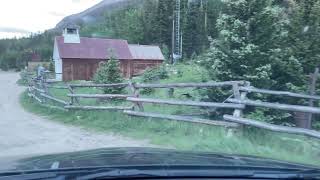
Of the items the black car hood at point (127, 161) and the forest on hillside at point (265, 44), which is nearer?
the black car hood at point (127, 161)

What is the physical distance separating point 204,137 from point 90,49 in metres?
43.3

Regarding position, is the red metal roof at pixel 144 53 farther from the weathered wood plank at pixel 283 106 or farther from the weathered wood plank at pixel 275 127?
the weathered wood plank at pixel 275 127

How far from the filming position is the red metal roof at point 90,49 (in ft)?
166

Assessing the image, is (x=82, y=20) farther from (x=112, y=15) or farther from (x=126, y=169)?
(x=126, y=169)

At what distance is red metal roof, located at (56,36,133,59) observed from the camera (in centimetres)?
5056

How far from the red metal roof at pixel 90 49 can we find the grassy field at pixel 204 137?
3478 cm

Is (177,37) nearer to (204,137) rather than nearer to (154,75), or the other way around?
(154,75)

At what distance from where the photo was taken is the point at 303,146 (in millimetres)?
8867

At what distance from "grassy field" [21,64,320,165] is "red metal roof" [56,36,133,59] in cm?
3478

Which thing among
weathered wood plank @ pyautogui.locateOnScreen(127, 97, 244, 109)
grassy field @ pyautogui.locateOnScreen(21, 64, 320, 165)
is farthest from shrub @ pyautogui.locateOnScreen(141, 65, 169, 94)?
weathered wood plank @ pyautogui.locateOnScreen(127, 97, 244, 109)

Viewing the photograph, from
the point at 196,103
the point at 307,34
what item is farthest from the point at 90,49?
the point at 196,103

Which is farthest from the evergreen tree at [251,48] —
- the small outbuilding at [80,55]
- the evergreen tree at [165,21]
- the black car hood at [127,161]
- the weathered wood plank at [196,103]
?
the evergreen tree at [165,21]

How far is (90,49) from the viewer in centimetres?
5269

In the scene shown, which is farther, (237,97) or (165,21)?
(165,21)
